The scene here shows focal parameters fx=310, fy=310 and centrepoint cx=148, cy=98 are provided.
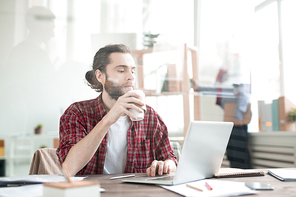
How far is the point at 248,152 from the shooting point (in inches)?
107

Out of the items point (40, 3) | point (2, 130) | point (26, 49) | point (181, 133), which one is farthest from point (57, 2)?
point (181, 133)

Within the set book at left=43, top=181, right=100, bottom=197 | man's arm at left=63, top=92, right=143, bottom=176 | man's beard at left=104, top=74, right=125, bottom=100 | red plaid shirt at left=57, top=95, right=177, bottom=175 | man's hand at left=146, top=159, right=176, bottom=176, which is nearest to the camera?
book at left=43, top=181, right=100, bottom=197

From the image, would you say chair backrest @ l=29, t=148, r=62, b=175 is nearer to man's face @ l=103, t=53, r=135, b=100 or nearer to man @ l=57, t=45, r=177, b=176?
man @ l=57, t=45, r=177, b=176

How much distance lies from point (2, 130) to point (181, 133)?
138 cm

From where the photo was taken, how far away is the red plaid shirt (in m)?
1.27

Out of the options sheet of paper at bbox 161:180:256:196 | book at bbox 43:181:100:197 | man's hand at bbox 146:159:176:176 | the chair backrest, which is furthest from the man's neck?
book at bbox 43:181:100:197

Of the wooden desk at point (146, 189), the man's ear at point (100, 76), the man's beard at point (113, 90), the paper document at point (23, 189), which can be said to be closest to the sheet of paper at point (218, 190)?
the wooden desk at point (146, 189)

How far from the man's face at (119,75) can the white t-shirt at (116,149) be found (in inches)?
6.5

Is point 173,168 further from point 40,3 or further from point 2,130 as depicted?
point 40,3

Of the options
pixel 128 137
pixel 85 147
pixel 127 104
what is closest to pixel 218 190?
pixel 127 104

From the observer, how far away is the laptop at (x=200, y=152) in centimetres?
77

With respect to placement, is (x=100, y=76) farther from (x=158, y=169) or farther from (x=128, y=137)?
(x=158, y=169)

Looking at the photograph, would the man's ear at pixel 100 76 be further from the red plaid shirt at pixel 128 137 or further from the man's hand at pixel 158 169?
the man's hand at pixel 158 169

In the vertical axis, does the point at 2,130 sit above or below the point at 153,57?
below
